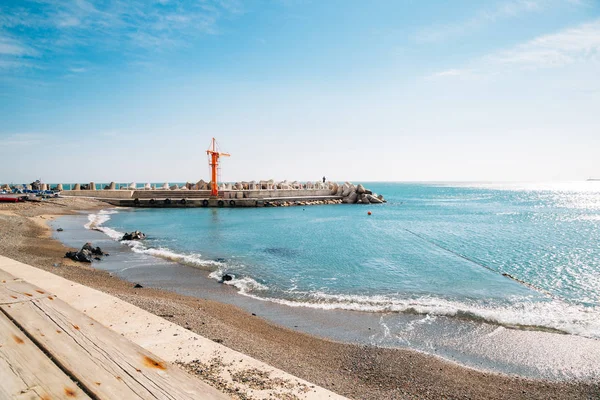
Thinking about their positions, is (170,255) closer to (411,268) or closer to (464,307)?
(411,268)

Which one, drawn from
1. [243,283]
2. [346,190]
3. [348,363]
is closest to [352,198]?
[346,190]

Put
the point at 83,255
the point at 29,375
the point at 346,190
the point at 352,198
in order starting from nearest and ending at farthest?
the point at 29,375 → the point at 83,255 → the point at 352,198 → the point at 346,190

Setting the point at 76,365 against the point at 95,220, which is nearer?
the point at 76,365

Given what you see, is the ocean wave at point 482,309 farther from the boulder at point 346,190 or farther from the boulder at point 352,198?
the boulder at point 346,190

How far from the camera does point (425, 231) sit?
95.7 feet

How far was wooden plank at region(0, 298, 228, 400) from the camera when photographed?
64.6 inches

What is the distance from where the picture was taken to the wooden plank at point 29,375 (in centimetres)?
148

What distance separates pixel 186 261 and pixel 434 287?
10.7 meters

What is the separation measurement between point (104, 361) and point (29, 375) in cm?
32

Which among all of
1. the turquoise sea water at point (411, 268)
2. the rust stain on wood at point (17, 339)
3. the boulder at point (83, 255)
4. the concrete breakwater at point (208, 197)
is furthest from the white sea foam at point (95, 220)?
the rust stain on wood at point (17, 339)

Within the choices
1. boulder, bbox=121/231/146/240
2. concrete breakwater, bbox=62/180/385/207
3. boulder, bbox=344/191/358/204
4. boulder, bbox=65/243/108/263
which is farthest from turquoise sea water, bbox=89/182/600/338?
boulder, bbox=344/191/358/204

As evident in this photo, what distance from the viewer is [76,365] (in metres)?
1.76

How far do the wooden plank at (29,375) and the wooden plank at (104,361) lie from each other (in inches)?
1.9

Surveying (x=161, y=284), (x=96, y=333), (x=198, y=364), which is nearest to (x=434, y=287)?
(x=161, y=284)
